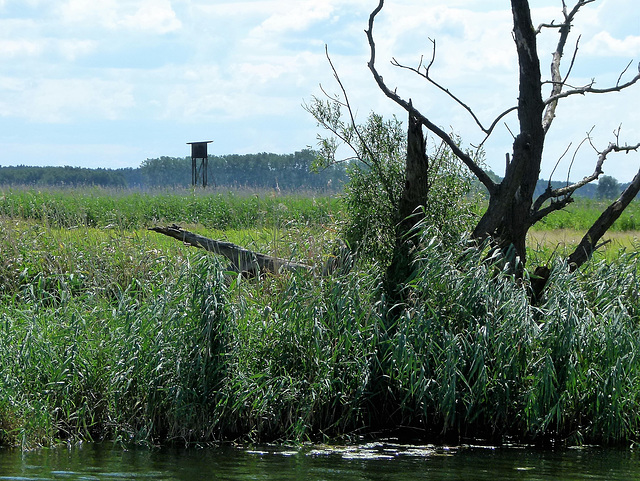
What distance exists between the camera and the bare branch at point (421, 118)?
36.6ft

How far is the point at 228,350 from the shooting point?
902 cm

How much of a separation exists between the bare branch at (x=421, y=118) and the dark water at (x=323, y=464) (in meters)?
4.12

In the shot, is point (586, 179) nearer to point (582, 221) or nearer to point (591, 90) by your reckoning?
point (591, 90)

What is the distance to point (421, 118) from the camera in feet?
36.7

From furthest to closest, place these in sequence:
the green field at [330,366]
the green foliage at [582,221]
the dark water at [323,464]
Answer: the green foliage at [582,221] < the green field at [330,366] < the dark water at [323,464]

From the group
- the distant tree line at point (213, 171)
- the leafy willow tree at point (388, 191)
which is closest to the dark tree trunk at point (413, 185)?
the leafy willow tree at point (388, 191)

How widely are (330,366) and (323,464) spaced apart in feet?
4.68

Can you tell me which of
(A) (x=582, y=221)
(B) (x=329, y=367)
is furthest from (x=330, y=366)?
(A) (x=582, y=221)

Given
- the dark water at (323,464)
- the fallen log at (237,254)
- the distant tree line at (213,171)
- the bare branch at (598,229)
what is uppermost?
the distant tree line at (213,171)

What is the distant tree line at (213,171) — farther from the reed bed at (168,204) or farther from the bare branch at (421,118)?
the bare branch at (421,118)

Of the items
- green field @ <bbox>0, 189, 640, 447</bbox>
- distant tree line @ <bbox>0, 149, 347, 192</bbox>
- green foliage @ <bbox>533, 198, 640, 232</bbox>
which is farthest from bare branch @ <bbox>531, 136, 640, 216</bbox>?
distant tree line @ <bbox>0, 149, 347, 192</bbox>

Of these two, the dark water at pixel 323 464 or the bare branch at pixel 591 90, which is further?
the bare branch at pixel 591 90

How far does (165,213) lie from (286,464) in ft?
65.4

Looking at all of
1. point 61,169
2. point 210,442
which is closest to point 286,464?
point 210,442
